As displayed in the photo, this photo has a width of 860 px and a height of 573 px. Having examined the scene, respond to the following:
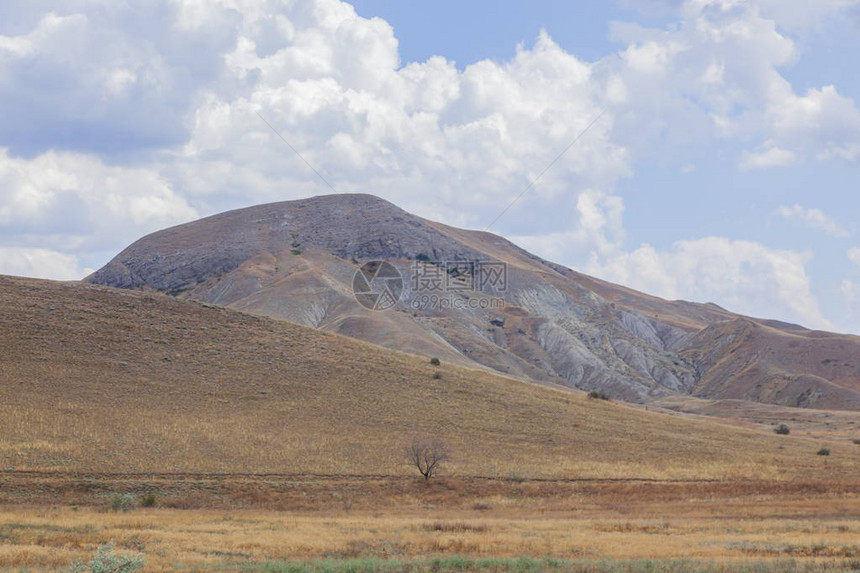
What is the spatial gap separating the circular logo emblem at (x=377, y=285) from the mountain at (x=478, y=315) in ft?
1.93

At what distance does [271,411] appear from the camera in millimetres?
57000

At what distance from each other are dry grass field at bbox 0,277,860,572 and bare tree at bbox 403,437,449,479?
85 cm

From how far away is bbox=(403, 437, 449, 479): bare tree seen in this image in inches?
1751

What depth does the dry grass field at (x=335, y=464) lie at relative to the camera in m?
23.5

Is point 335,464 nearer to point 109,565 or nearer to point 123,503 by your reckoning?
→ point 123,503

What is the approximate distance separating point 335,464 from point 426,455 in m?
5.29

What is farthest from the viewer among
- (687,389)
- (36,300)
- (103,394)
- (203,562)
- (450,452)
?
(687,389)

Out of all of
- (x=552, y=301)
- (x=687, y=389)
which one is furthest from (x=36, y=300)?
(x=552, y=301)

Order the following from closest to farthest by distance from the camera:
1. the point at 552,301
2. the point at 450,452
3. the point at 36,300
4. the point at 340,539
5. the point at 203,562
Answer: the point at 203,562
the point at 340,539
the point at 450,452
the point at 36,300
the point at 552,301

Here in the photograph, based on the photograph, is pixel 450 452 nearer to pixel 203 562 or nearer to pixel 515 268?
pixel 203 562

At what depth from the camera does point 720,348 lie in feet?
535

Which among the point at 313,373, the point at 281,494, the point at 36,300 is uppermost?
the point at 36,300

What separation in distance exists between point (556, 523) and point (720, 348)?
143 meters

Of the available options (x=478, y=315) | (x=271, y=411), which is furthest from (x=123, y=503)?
(x=478, y=315)
